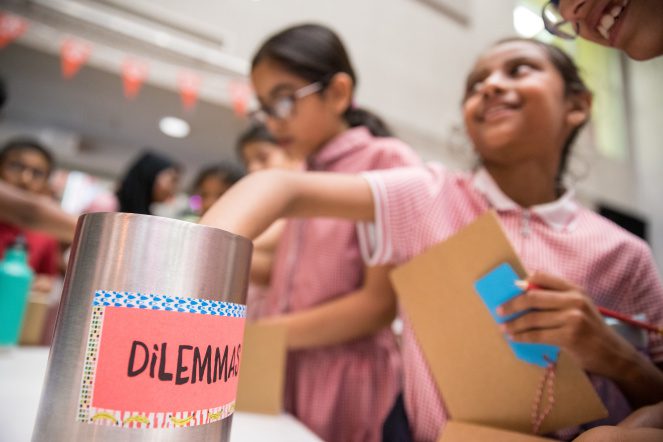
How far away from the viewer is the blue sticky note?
1.35 feet

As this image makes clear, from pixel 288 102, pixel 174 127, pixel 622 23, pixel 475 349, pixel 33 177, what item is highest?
pixel 174 127

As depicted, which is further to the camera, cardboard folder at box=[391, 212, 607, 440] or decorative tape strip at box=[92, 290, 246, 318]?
cardboard folder at box=[391, 212, 607, 440]

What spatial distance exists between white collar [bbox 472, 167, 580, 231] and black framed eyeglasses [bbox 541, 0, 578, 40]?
219mm

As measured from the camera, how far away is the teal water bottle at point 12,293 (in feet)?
3.10

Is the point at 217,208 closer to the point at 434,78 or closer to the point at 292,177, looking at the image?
the point at 292,177

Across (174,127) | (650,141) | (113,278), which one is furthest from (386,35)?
(174,127)

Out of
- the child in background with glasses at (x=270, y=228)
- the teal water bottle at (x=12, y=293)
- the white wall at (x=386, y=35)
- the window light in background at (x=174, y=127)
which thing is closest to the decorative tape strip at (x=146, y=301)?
the child in background with glasses at (x=270, y=228)

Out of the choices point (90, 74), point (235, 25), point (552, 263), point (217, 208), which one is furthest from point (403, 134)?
point (217, 208)

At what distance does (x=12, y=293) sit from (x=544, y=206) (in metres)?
1.09

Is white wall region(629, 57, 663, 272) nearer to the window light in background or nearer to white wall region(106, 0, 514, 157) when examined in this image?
white wall region(106, 0, 514, 157)

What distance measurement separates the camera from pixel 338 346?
767mm

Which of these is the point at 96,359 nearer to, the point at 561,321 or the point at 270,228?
the point at 270,228

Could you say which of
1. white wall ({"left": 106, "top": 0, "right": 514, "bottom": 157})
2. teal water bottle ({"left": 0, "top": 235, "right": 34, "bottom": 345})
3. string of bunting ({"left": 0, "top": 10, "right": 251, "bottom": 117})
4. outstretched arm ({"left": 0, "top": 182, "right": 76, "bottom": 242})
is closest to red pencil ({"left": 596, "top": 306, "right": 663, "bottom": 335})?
outstretched arm ({"left": 0, "top": 182, "right": 76, "bottom": 242})

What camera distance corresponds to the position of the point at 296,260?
0.84 meters
